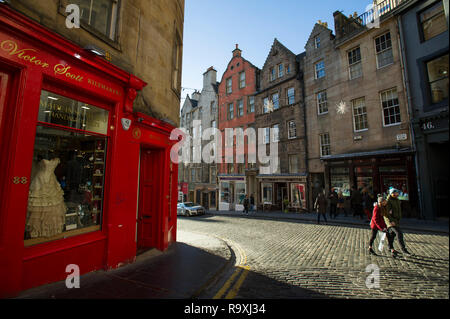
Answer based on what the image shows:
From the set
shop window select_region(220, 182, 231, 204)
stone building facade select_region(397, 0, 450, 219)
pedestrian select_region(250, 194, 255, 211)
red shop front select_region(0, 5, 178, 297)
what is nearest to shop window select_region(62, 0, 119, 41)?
red shop front select_region(0, 5, 178, 297)

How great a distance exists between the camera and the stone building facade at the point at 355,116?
11.1 meters

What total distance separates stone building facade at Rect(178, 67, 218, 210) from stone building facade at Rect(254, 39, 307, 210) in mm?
8119

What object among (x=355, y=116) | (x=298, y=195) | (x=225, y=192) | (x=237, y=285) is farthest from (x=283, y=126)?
(x=237, y=285)

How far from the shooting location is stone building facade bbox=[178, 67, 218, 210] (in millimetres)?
29531

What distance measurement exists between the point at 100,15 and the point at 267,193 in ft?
66.4

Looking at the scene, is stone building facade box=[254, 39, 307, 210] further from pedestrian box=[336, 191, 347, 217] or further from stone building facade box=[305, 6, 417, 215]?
pedestrian box=[336, 191, 347, 217]

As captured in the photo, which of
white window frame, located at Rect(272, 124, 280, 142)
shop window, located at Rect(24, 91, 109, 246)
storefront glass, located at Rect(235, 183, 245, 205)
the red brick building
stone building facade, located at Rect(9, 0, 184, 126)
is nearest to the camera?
shop window, located at Rect(24, 91, 109, 246)

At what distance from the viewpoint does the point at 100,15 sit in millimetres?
5398

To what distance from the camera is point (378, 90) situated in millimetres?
10828

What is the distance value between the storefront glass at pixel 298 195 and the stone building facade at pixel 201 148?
37.7 ft

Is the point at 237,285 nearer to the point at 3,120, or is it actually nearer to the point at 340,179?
the point at 3,120

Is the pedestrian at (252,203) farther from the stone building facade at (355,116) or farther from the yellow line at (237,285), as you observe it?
the yellow line at (237,285)

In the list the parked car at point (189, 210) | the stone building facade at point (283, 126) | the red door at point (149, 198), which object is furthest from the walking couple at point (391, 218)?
the parked car at point (189, 210)
